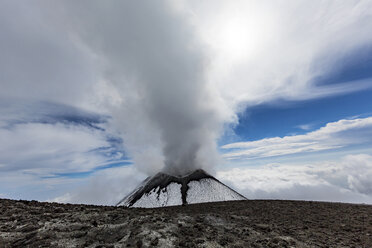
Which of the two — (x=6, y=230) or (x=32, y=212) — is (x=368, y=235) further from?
(x=32, y=212)

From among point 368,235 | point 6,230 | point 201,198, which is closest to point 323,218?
point 368,235

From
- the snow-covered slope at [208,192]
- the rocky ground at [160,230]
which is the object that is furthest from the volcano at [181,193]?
the rocky ground at [160,230]

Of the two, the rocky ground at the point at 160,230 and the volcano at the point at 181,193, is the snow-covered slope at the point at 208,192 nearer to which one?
the volcano at the point at 181,193

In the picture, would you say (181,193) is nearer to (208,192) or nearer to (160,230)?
(208,192)

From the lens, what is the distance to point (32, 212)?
18.3 metres

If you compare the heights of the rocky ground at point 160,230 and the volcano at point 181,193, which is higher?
the volcano at point 181,193

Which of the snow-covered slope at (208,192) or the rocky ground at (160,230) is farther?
the snow-covered slope at (208,192)

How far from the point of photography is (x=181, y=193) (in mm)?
90438

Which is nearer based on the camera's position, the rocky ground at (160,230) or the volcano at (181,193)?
the rocky ground at (160,230)

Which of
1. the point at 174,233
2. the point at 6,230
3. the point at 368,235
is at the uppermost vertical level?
the point at 6,230

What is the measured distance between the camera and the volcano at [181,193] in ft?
274

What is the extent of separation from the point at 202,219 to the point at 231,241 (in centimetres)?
603

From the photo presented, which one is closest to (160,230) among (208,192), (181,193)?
(181,193)

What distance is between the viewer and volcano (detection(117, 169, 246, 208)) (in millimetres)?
83506
